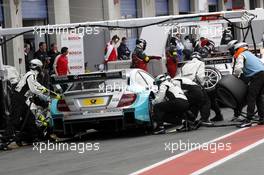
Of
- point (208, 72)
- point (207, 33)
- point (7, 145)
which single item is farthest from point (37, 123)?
point (207, 33)

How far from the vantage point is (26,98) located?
13.3 m

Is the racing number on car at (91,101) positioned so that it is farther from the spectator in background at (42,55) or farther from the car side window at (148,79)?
the spectator in background at (42,55)

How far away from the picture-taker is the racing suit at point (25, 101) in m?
13.1

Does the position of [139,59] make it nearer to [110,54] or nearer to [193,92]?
[110,54]

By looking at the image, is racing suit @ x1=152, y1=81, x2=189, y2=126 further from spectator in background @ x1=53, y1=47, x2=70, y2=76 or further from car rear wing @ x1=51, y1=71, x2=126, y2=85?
spectator in background @ x1=53, y1=47, x2=70, y2=76

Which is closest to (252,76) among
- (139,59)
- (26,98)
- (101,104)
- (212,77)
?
(101,104)

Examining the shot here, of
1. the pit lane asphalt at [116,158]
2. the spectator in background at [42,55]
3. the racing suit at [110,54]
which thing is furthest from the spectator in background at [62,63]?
the pit lane asphalt at [116,158]

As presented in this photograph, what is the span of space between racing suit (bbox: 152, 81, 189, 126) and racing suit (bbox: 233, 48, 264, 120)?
1291 mm

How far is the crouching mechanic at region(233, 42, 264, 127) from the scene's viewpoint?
13.6m

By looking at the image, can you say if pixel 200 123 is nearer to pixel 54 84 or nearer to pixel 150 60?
pixel 54 84

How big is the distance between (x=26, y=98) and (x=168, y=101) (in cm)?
288

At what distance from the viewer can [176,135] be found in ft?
43.2

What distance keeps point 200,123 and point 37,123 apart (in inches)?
135

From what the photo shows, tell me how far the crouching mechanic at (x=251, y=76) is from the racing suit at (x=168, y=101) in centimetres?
127
